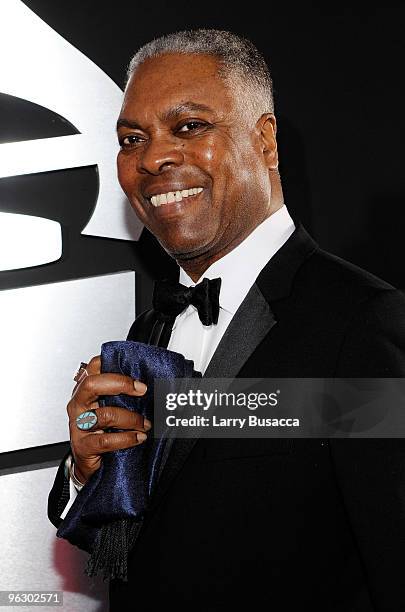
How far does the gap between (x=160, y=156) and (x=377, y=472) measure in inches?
24.6

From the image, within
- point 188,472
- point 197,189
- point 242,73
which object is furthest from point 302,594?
point 242,73

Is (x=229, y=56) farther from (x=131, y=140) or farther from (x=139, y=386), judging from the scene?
(x=139, y=386)

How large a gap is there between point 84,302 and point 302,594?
86cm

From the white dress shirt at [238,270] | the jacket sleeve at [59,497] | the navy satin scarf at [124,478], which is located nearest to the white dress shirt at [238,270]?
the white dress shirt at [238,270]

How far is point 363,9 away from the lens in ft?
7.06

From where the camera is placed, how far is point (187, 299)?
1608mm

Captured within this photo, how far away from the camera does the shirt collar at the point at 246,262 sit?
1591 millimetres

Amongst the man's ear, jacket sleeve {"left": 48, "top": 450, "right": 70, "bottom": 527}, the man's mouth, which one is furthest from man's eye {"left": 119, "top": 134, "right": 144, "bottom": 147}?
jacket sleeve {"left": 48, "top": 450, "right": 70, "bottom": 527}

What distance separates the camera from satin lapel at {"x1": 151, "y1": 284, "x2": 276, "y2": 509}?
1.46 m

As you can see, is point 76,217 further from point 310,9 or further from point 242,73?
point 310,9

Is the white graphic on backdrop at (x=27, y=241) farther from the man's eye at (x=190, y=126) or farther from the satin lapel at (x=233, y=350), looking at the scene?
the satin lapel at (x=233, y=350)

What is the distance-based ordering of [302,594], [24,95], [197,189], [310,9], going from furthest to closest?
[310,9] < [24,95] < [197,189] < [302,594]

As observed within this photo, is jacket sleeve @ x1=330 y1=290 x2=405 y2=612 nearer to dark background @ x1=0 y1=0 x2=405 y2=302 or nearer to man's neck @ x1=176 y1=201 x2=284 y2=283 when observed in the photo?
man's neck @ x1=176 y1=201 x2=284 y2=283

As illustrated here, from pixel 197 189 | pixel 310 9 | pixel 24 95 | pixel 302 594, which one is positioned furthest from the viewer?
pixel 310 9
